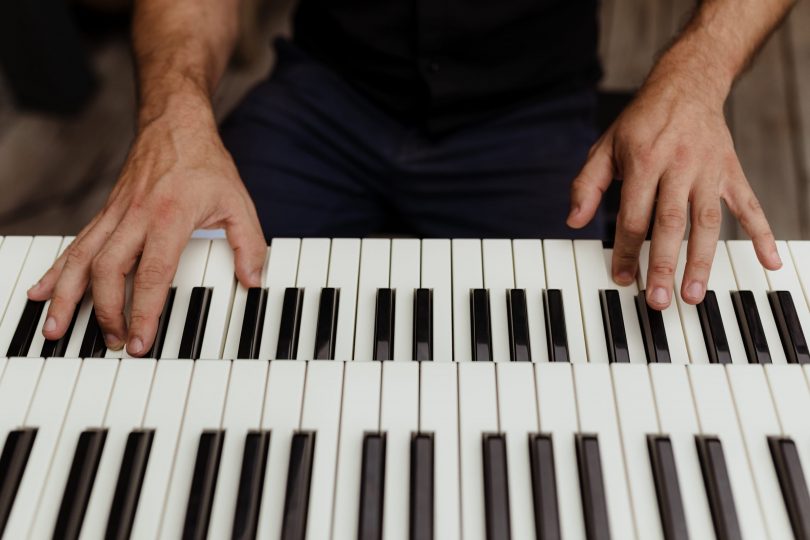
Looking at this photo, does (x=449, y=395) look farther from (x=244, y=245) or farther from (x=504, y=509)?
(x=244, y=245)

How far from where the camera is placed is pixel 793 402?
74cm

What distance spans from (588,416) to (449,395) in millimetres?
154

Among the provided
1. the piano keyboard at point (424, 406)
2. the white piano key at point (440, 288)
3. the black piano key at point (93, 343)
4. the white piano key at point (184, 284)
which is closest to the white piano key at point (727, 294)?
the piano keyboard at point (424, 406)

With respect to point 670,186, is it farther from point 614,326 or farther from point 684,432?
point 684,432

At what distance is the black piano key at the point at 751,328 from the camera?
789 millimetres

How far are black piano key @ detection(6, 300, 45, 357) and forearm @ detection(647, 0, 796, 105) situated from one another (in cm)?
92

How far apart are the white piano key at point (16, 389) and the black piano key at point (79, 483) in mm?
89

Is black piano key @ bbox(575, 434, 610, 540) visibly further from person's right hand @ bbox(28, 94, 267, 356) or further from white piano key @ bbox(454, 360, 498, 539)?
person's right hand @ bbox(28, 94, 267, 356)

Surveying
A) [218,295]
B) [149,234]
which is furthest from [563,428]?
[149,234]

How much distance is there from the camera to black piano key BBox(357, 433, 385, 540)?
68cm

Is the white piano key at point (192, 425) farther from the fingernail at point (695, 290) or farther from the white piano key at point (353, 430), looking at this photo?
the fingernail at point (695, 290)

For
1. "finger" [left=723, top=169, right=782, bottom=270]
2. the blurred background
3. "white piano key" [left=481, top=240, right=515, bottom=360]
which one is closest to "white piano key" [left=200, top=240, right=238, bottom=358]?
"white piano key" [left=481, top=240, right=515, bottom=360]

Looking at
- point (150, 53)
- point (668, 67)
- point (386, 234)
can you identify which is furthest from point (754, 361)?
point (150, 53)

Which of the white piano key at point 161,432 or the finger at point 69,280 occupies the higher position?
the finger at point 69,280
